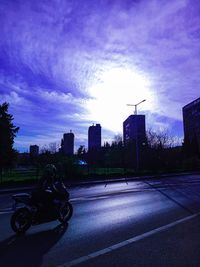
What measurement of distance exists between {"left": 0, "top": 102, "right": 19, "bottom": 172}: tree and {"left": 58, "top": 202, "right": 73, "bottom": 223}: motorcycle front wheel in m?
28.9

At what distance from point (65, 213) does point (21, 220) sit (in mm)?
1604

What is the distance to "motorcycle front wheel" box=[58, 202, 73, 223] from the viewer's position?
28.6ft

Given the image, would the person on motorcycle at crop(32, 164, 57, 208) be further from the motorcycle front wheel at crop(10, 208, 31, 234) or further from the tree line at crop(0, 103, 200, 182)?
the tree line at crop(0, 103, 200, 182)

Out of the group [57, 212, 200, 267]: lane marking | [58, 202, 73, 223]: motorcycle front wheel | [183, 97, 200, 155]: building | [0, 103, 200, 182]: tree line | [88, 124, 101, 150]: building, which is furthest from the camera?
[88, 124, 101, 150]: building

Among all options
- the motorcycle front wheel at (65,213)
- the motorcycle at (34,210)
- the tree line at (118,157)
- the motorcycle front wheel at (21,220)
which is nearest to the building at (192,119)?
the tree line at (118,157)

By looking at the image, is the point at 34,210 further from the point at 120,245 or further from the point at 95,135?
the point at 95,135

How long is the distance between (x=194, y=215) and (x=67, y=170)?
21.6 meters

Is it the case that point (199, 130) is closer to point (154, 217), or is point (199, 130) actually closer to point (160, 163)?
point (160, 163)

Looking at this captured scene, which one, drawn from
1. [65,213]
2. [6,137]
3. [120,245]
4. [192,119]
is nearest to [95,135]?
[192,119]

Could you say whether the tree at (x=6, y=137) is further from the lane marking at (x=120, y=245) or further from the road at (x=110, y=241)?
the lane marking at (x=120, y=245)

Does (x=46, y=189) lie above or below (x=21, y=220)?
above

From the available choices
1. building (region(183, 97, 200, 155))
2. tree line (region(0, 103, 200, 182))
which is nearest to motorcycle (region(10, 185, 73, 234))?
tree line (region(0, 103, 200, 182))

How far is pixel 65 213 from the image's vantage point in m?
9.03

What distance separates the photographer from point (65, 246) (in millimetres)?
6516
